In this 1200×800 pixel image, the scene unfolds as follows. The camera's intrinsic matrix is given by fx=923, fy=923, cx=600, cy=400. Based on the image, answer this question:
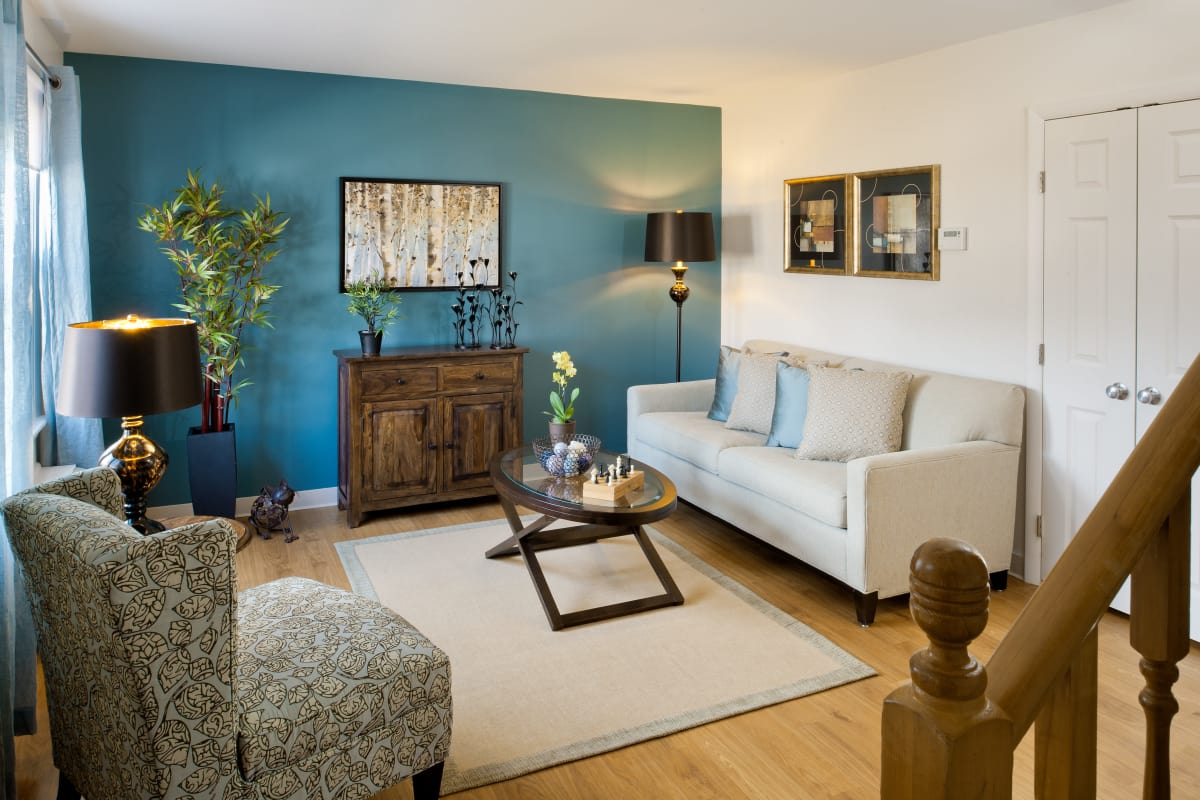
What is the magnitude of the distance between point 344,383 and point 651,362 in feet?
6.88

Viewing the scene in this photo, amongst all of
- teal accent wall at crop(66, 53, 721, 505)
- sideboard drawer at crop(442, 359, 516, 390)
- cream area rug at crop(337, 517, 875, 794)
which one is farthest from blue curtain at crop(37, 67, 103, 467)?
sideboard drawer at crop(442, 359, 516, 390)

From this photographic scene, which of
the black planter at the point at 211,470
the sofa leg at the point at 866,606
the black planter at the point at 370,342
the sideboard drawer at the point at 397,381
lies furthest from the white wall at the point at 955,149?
the black planter at the point at 211,470

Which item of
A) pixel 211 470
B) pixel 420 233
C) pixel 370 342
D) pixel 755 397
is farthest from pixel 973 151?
pixel 211 470

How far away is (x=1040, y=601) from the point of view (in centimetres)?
86

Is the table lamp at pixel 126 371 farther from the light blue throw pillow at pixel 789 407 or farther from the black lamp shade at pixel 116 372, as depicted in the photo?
the light blue throw pillow at pixel 789 407

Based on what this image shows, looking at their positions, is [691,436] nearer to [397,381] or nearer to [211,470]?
[397,381]

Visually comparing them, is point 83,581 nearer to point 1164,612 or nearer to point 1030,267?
point 1164,612

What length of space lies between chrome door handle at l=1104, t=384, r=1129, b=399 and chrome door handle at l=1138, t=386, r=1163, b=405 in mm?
56

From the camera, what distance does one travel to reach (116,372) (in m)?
2.79

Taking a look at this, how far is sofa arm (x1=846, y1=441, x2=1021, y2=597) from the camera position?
351 centimetres

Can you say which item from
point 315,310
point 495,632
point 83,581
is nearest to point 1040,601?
point 83,581

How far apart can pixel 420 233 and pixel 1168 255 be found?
3.69m

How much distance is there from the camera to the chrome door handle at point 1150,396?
11.3 ft

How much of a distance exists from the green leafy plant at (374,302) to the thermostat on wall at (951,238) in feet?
9.48
